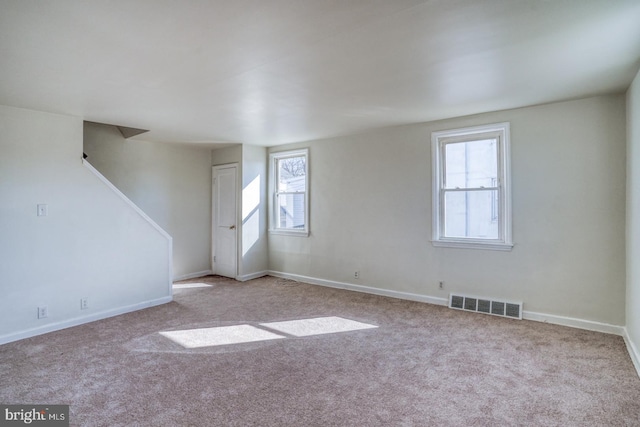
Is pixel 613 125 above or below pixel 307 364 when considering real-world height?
above

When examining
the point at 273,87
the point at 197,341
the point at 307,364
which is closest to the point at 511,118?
the point at 273,87

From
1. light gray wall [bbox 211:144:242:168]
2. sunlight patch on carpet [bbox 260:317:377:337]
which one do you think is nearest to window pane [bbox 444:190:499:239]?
sunlight patch on carpet [bbox 260:317:377:337]

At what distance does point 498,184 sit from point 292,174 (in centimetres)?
338

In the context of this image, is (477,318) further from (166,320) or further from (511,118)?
(166,320)

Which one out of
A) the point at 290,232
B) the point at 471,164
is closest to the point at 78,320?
the point at 290,232

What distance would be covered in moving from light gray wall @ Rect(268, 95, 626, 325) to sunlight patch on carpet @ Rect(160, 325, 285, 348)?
83.8 inches

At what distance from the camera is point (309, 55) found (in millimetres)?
2418

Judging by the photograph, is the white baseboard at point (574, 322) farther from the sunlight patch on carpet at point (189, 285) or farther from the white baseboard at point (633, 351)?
the sunlight patch on carpet at point (189, 285)

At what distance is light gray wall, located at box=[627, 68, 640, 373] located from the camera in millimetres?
2760

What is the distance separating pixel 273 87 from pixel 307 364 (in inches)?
97.0

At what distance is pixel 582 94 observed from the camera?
3.37 meters

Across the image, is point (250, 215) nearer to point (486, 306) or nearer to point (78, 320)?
point (78, 320)

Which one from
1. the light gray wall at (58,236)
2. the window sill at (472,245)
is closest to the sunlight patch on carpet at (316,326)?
the window sill at (472,245)

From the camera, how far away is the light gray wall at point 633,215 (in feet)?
9.05
